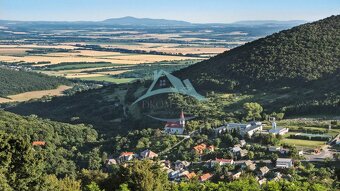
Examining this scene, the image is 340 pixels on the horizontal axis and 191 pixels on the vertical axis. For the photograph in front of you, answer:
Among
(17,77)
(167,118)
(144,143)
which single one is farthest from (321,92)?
(17,77)

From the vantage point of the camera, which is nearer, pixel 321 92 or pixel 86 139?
pixel 86 139

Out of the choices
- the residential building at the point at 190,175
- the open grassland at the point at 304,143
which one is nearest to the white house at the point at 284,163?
the open grassland at the point at 304,143

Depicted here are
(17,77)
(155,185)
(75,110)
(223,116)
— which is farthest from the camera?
(17,77)

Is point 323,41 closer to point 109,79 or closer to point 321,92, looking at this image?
point 321,92

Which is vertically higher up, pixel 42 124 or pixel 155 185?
pixel 155 185

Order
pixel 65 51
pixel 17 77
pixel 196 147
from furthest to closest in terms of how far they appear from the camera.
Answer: pixel 65 51
pixel 17 77
pixel 196 147

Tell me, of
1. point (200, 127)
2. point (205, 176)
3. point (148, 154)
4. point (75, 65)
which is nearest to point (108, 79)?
point (75, 65)
